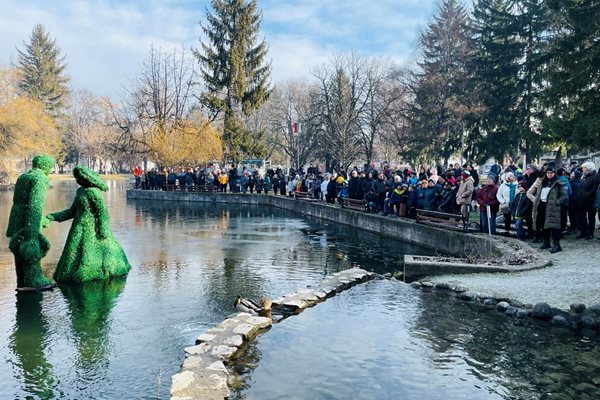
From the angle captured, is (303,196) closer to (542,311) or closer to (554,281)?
(554,281)

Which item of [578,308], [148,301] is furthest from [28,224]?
[578,308]

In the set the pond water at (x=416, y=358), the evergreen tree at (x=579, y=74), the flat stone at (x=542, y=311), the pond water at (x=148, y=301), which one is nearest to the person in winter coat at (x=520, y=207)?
the pond water at (x=148, y=301)

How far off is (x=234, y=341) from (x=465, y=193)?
10.5 meters

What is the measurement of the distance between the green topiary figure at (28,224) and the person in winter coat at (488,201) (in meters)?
11.1

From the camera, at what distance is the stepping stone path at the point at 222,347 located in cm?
566

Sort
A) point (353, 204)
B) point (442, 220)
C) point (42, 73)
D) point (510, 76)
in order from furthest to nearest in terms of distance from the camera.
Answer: point (42, 73), point (510, 76), point (353, 204), point (442, 220)

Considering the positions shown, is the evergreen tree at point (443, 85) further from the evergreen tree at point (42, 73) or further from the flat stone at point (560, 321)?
the evergreen tree at point (42, 73)

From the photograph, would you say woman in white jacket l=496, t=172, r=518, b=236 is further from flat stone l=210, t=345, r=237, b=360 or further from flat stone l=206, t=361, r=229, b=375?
flat stone l=206, t=361, r=229, b=375

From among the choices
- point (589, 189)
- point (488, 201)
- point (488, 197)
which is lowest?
point (488, 201)

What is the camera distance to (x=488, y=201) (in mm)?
14836

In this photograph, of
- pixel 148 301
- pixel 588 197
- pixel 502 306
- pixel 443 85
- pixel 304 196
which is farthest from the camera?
pixel 443 85

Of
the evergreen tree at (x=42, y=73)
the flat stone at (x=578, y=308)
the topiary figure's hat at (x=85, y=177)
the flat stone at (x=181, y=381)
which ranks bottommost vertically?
the flat stone at (x=181, y=381)

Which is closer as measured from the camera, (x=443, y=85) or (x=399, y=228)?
(x=399, y=228)

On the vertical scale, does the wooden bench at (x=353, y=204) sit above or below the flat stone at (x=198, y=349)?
above
